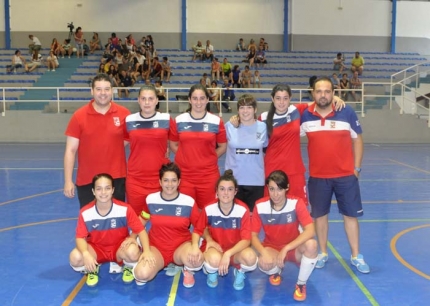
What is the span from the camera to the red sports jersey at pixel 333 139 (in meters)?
4.92

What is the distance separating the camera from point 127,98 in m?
18.7

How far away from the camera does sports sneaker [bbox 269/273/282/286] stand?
4652 mm

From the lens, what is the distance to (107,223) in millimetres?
4734

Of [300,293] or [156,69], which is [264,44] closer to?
[156,69]

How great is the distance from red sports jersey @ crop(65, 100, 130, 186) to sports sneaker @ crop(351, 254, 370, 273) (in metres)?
2.74

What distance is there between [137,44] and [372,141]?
509 inches

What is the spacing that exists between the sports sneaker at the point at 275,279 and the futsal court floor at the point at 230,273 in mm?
62

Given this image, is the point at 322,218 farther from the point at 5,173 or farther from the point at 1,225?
the point at 5,173

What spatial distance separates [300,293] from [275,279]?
Result: 1.32 ft

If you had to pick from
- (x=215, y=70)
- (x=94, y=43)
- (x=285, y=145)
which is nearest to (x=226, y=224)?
(x=285, y=145)

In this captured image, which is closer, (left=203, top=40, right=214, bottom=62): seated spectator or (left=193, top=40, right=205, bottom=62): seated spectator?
(left=203, top=40, right=214, bottom=62): seated spectator

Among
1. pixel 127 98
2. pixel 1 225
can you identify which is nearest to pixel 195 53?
pixel 127 98

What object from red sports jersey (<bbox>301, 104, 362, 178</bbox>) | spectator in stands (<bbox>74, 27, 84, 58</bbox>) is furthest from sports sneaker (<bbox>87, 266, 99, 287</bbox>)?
spectator in stands (<bbox>74, 27, 84, 58</bbox>)

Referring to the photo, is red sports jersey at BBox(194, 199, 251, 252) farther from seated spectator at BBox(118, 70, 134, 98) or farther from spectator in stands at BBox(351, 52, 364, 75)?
spectator in stands at BBox(351, 52, 364, 75)
